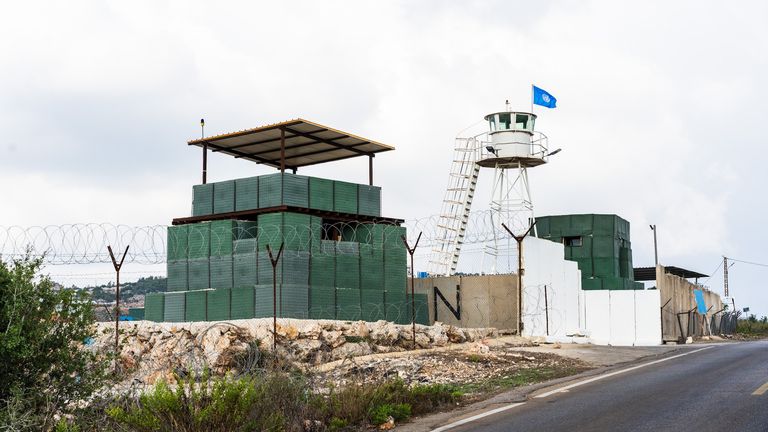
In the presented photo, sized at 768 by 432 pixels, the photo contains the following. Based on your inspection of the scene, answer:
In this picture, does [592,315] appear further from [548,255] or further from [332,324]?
[332,324]

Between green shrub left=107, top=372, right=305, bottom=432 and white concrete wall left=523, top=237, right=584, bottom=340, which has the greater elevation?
white concrete wall left=523, top=237, right=584, bottom=340

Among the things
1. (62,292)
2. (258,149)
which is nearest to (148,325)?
(258,149)

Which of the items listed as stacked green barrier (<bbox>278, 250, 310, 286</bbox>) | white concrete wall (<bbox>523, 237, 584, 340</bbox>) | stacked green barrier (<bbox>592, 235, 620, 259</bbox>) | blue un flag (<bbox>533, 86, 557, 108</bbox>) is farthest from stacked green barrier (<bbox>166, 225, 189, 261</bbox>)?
stacked green barrier (<bbox>592, 235, 620, 259</bbox>)

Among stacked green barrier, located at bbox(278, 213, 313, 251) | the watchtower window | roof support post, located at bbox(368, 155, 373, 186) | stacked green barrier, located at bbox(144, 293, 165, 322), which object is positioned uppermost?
the watchtower window

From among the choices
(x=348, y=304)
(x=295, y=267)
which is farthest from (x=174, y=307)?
(x=348, y=304)

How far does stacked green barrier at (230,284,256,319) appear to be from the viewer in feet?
101

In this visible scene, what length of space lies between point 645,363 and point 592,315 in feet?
58.4

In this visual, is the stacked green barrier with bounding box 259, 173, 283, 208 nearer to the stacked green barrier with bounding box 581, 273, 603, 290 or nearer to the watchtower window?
the watchtower window

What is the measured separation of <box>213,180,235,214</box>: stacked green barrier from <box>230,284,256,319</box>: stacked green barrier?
171 inches

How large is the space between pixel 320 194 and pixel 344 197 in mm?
1417

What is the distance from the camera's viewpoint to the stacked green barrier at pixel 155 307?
34.2 metres

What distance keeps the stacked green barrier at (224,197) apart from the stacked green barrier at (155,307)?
428 centimetres

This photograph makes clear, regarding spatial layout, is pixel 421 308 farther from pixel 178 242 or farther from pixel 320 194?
pixel 178 242

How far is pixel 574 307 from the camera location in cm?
3794
